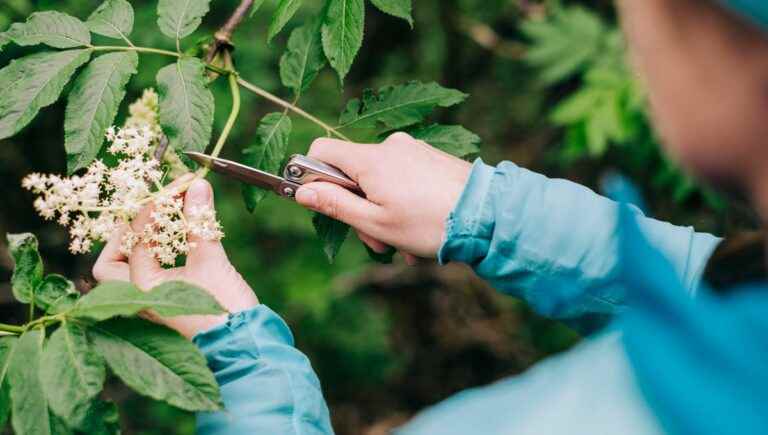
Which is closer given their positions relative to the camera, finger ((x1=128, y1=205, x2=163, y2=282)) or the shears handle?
finger ((x1=128, y1=205, x2=163, y2=282))

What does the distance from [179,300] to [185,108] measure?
35 cm

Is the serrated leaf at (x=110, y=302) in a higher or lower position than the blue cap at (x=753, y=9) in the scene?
lower

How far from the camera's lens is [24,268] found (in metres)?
1.10

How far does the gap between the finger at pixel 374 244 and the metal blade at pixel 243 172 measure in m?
0.17

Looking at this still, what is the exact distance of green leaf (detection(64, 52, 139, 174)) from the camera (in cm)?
115

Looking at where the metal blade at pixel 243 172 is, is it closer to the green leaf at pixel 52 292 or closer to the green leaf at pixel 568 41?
the green leaf at pixel 52 292

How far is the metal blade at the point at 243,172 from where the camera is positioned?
1.27 metres

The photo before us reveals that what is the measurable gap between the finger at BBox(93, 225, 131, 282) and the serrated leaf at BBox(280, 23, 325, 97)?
40 centimetres

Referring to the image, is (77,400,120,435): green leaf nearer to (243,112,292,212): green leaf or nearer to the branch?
(243,112,292,212): green leaf

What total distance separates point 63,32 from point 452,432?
2.96 ft

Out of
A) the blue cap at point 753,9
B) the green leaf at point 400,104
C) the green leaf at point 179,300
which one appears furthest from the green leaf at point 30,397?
the blue cap at point 753,9

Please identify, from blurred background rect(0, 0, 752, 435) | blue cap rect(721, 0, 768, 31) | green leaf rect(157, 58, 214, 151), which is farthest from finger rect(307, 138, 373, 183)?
blurred background rect(0, 0, 752, 435)

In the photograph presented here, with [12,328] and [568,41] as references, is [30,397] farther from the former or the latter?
[568,41]

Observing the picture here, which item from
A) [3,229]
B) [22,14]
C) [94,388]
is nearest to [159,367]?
[94,388]
